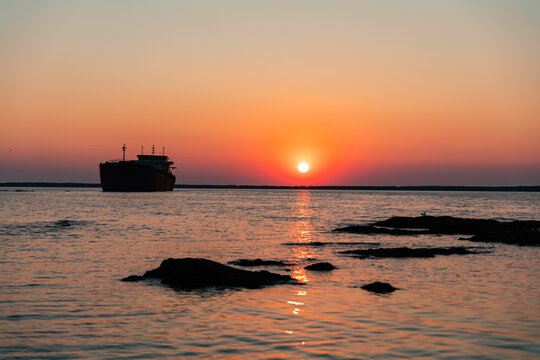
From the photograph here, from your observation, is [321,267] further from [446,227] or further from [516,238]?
[446,227]

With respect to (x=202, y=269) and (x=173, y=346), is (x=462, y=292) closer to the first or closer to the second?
(x=202, y=269)

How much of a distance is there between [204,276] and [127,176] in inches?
5478

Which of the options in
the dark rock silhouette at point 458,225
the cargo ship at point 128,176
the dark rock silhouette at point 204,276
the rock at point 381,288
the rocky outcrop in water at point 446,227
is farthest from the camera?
the cargo ship at point 128,176

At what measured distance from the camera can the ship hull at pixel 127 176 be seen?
496 ft

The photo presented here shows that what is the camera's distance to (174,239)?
3675 centimetres

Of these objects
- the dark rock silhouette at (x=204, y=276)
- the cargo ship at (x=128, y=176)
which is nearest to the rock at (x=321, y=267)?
the dark rock silhouette at (x=204, y=276)

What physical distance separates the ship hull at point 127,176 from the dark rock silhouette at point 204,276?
5320 inches

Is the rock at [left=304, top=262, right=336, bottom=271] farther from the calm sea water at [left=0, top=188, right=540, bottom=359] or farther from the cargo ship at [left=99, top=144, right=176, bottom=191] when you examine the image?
the cargo ship at [left=99, top=144, right=176, bottom=191]

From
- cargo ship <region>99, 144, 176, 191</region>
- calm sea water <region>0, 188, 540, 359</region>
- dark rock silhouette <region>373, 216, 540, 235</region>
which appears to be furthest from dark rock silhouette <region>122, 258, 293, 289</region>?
cargo ship <region>99, 144, 176, 191</region>

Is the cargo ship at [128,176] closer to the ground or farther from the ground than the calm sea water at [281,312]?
farther from the ground

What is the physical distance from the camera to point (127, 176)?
153m

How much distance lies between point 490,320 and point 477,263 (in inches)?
465

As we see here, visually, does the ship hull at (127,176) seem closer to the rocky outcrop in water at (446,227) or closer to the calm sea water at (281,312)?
the rocky outcrop in water at (446,227)

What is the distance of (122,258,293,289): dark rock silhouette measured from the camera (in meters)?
18.6
